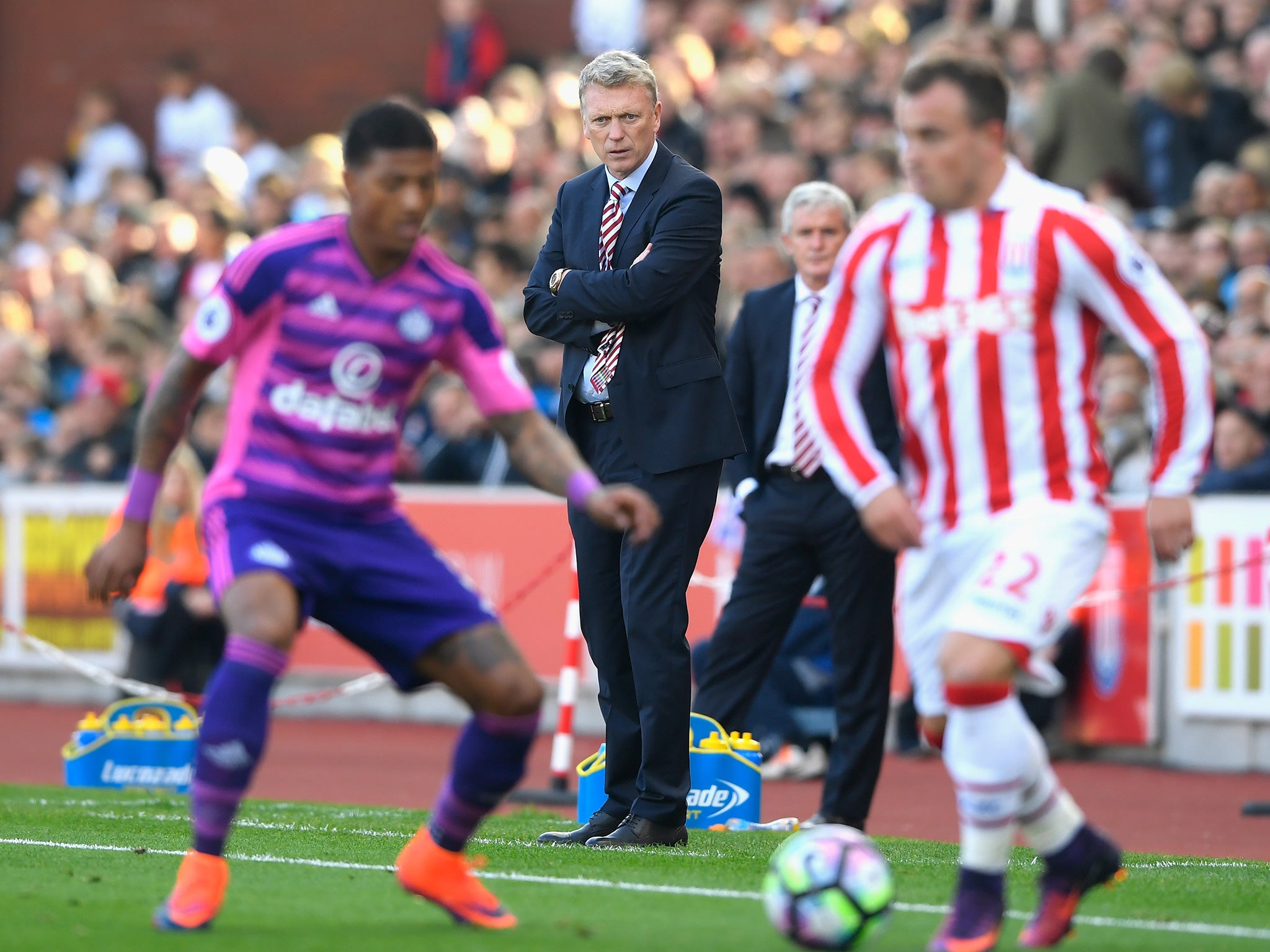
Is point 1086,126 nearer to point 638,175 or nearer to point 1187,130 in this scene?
point 1187,130

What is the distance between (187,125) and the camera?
2355 cm

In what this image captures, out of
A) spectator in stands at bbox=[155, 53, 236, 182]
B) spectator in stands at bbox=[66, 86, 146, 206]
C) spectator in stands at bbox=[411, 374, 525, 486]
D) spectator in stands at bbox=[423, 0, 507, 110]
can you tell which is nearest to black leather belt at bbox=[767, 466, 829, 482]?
spectator in stands at bbox=[411, 374, 525, 486]

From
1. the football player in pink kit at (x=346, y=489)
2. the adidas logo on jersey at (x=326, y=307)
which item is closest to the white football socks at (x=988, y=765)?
the football player in pink kit at (x=346, y=489)

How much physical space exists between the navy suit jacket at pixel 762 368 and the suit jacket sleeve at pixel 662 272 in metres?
1.11

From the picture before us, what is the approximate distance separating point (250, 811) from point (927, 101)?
502 centimetres

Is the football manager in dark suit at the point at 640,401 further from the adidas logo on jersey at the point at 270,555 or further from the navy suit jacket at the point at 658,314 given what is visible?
the adidas logo on jersey at the point at 270,555

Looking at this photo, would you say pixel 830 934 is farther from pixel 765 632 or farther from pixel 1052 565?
pixel 765 632

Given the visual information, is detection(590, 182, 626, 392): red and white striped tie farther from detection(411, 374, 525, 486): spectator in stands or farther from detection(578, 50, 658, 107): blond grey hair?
detection(411, 374, 525, 486): spectator in stands

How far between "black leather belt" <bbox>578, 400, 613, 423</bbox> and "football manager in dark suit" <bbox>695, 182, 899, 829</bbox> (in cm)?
93

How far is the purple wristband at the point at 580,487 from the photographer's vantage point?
17.6 feet

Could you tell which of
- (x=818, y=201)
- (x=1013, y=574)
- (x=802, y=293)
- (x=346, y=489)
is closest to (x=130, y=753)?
(x=802, y=293)

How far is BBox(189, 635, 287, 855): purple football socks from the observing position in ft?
16.9

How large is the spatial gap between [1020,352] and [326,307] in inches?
68.0

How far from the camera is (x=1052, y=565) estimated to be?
Answer: 5.02m
